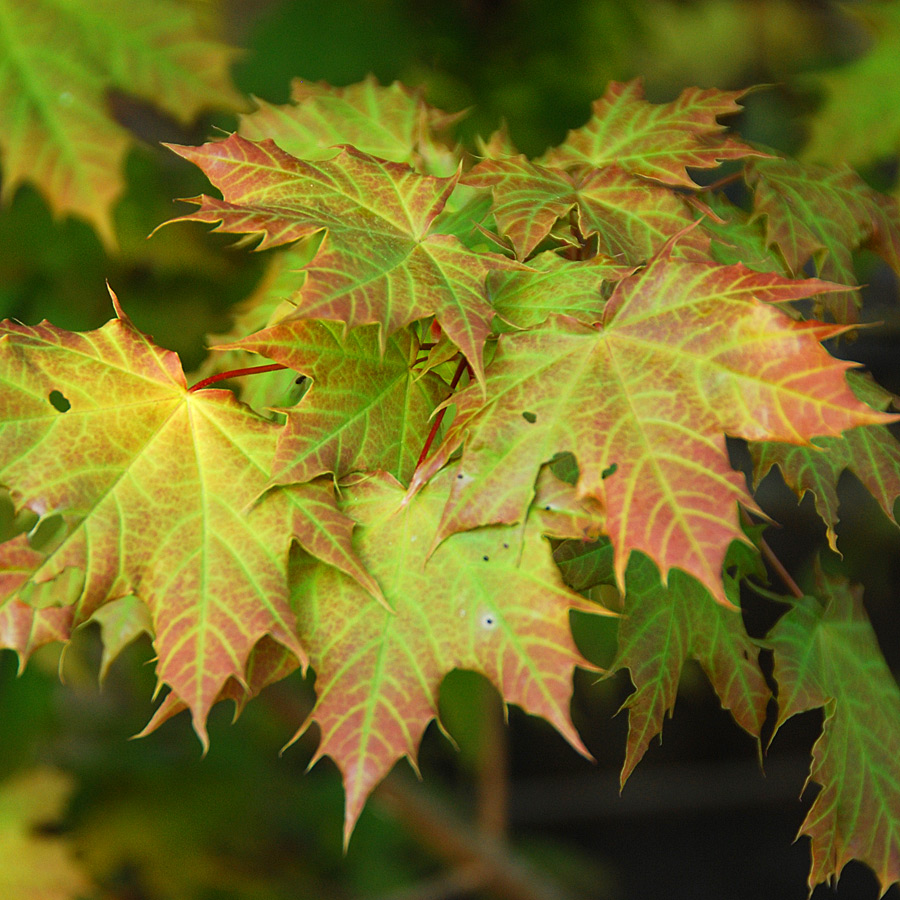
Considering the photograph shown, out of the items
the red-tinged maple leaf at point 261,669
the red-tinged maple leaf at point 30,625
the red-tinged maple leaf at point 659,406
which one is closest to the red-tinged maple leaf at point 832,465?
the red-tinged maple leaf at point 659,406

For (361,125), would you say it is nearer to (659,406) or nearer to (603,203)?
(603,203)

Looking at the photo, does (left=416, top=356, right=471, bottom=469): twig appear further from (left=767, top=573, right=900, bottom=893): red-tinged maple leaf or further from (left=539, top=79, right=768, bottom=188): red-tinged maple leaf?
(left=767, top=573, right=900, bottom=893): red-tinged maple leaf

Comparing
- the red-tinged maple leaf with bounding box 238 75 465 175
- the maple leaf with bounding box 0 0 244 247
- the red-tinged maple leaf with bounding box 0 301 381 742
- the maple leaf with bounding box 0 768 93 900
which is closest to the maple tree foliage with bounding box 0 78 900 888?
the red-tinged maple leaf with bounding box 0 301 381 742

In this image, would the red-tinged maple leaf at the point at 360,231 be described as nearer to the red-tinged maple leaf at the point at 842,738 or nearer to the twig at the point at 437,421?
the twig at the point at 437,421

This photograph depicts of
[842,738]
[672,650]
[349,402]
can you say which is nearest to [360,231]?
[349,402]

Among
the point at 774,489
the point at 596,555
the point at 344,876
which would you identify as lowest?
the point at 344,876

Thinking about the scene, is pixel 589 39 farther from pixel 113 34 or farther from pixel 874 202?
pixel 874 202

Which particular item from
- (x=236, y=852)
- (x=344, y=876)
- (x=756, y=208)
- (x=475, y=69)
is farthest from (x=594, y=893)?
(x=756, y=208)
